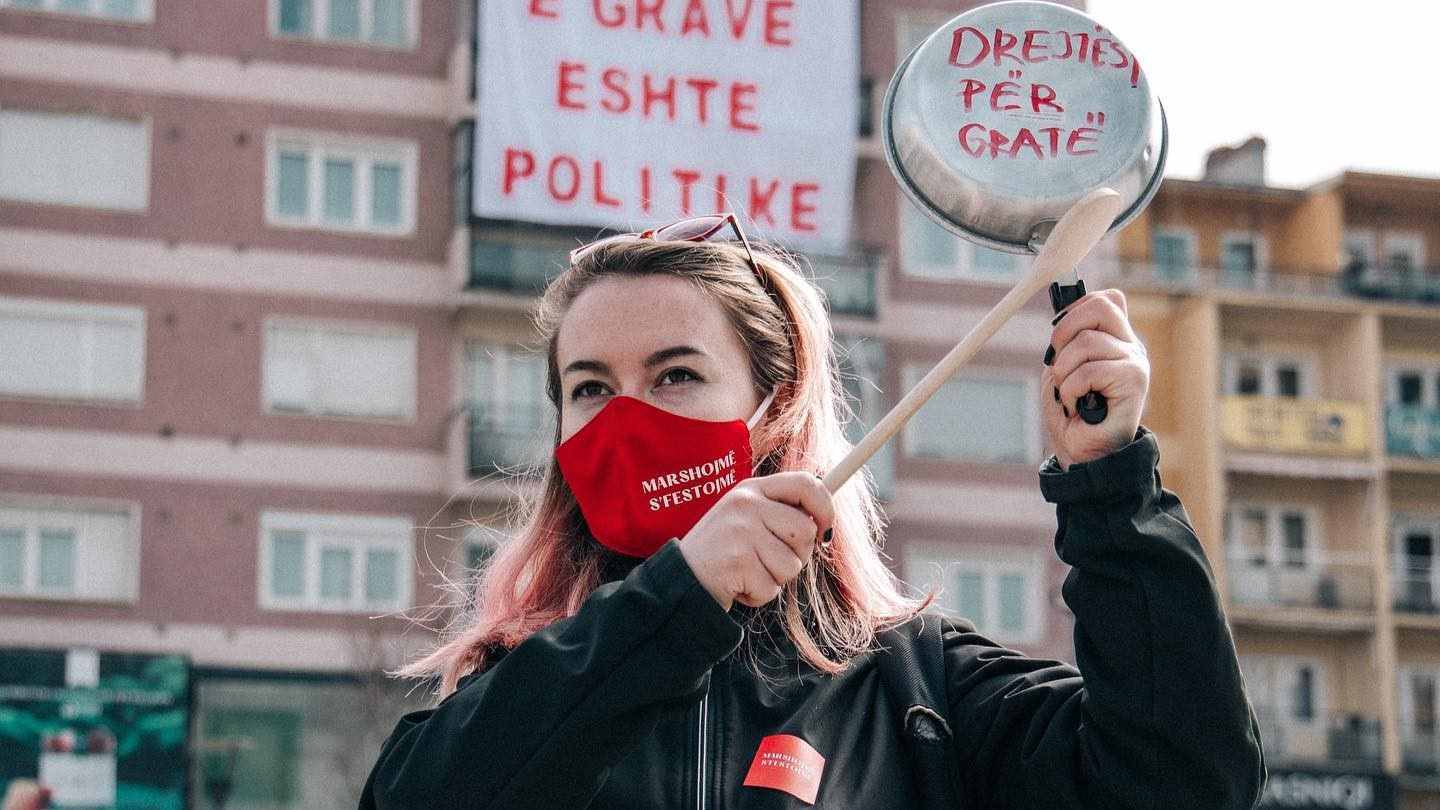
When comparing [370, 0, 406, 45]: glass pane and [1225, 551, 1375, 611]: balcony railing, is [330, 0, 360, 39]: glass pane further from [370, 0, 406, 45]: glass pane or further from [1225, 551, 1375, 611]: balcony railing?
[1225, 551, 1375, 611]: balcony railing

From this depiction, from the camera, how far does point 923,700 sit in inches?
100

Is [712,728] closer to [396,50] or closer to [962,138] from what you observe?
[962,138]

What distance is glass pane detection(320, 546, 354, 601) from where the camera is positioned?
23.6m

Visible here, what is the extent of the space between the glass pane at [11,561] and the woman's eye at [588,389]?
21.4m

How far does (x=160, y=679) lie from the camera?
73.8ft

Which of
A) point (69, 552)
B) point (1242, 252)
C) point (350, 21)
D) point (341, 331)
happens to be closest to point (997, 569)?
point (341, 331)

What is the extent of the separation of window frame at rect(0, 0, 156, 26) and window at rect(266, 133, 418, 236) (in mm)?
1915

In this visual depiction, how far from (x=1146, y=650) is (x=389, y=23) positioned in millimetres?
23787

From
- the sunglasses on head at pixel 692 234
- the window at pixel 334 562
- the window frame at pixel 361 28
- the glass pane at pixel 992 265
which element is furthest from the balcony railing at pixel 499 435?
the sunglasses on head at pixel 692 234

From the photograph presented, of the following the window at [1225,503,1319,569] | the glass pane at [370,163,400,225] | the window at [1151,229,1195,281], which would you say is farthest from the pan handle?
the window at [1151,229,1195,281]

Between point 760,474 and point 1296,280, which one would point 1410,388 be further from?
point 760,474

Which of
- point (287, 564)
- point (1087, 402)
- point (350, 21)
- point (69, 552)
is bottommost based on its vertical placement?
point (287, 564)

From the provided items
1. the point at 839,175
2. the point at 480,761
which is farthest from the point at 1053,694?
the point at 839,175

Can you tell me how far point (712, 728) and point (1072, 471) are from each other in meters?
0.52
